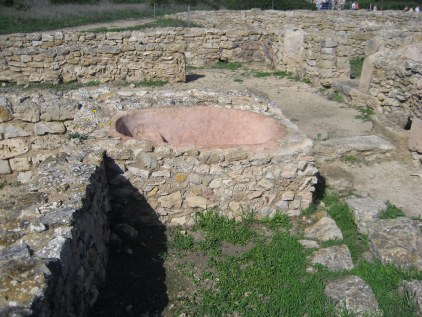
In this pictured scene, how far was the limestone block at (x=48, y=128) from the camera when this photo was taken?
5238 millimetres

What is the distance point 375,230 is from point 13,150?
175 inches

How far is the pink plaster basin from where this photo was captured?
560 cm

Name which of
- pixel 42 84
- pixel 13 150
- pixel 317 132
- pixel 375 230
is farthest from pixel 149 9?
pixel 375 230

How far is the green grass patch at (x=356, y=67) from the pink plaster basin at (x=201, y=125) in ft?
25.8

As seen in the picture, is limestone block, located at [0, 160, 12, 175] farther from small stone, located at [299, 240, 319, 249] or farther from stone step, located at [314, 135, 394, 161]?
stone step, located at [314, 135, 394, 161]

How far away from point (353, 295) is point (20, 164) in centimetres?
417

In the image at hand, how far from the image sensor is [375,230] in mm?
4703

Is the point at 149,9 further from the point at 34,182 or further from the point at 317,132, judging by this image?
the point at 34,182

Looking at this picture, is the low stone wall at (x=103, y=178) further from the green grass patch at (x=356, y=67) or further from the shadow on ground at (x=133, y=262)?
the green grass patch at (x=356, y=67)

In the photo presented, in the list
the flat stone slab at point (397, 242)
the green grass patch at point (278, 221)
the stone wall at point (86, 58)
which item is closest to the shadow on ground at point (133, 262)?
the green grass patch at point (278, 221)

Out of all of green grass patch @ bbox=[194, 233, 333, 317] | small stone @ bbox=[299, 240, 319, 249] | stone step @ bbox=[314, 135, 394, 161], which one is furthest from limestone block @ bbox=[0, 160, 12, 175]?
stone step @ bbox=[314, 135, 394, 161]

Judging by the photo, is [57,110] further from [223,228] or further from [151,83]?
[151,83]

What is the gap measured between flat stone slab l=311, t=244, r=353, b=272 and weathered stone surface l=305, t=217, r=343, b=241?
0.27 metres

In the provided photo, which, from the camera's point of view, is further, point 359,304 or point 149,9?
point 149,9
